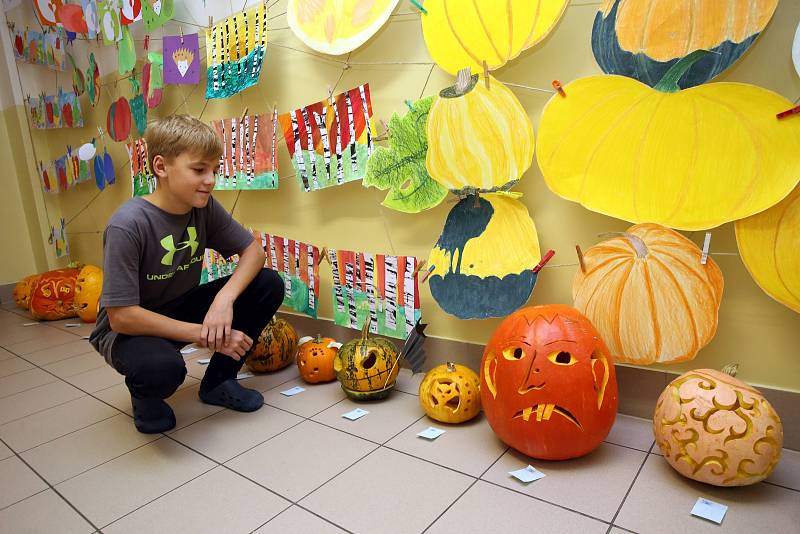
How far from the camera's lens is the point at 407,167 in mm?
1582

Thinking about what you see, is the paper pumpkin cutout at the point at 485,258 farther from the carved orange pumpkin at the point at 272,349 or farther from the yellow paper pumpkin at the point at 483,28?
the carved orange pumpkin at the point at 272,349

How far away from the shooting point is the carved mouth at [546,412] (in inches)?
43.8

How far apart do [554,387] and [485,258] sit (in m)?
0.48

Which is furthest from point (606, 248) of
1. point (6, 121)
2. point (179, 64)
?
point (6, 121)

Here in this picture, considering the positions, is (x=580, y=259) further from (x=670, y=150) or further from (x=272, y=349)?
(x=272, y=349)

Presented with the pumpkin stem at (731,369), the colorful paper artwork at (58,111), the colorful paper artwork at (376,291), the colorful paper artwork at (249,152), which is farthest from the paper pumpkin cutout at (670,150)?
the colorful paper artwork at (58,111)

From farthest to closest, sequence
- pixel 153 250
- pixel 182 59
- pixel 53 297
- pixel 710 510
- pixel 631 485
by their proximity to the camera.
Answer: pixel 53 297, pixel 182 59, pixel 153 250, pixel 631 485, pixel 710 510

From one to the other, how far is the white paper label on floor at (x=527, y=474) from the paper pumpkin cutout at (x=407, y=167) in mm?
807

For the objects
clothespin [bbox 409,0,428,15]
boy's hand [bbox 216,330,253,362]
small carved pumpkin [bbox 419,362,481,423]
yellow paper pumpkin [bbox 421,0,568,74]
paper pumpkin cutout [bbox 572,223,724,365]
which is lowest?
small carved pumpkin [bbox 419,362,481,423]

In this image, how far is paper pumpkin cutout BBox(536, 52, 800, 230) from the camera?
106 cm

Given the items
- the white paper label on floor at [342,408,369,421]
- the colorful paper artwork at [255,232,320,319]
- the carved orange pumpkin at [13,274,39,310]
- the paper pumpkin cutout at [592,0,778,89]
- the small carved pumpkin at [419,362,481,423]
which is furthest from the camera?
the carved orange pumpkin at [13,274,39,310]

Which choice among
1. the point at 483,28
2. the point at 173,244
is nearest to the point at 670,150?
the point at 483,28

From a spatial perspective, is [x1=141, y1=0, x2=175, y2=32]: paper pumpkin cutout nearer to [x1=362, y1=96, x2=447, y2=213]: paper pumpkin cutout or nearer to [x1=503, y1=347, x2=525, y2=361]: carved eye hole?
[x1=362, y1=96, x2=447, y2=213]: paper pumpkin cutout

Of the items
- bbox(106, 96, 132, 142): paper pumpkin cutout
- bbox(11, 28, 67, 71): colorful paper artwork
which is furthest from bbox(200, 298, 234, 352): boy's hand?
bbox(11, 28, 67, 71): colorful paper artwork
